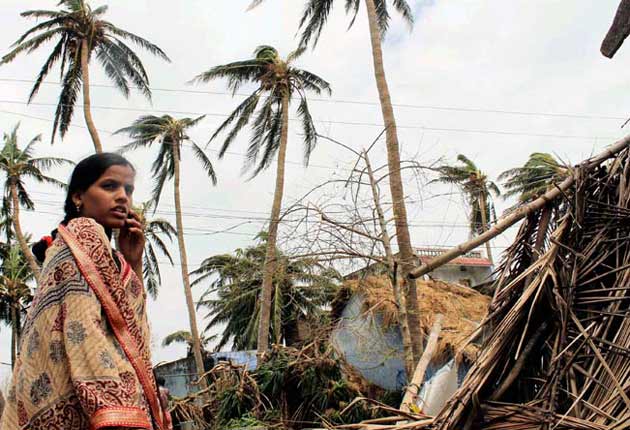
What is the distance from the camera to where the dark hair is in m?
2.07

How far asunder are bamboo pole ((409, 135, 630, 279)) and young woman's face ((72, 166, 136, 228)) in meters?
1.29

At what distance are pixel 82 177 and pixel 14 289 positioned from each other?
90.8ft

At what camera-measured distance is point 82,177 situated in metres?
2.08

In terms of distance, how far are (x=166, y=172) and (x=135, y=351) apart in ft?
83.2

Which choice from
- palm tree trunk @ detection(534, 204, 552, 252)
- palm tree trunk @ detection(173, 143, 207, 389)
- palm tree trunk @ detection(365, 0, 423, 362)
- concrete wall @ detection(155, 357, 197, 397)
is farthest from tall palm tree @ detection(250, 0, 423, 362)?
concrete wall @ detection(155, 357, 197, 397)

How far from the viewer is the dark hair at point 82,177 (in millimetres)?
2068

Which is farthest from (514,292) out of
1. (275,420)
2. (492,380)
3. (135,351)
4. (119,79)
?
(119,79)

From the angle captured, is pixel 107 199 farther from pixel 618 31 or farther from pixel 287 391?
pixel 287 391

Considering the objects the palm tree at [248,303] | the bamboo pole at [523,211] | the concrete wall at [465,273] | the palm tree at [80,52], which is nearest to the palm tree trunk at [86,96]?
the palm tree at [80,52]

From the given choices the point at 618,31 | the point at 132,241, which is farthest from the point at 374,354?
the point at 132,241

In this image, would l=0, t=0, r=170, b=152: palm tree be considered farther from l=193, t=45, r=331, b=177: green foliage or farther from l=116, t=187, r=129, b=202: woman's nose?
l=116, t=187, r=129, b=202: woman's nose

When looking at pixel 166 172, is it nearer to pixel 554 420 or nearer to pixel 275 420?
pixel 275 420

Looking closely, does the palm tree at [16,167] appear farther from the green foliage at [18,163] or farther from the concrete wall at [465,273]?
the concrete wall at [465,273]

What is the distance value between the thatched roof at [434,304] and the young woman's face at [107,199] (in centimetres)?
1033
